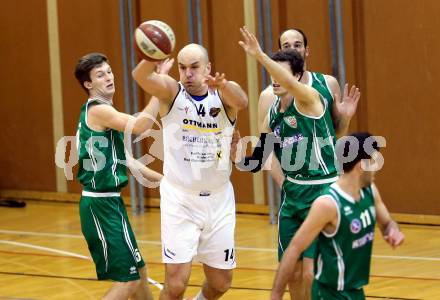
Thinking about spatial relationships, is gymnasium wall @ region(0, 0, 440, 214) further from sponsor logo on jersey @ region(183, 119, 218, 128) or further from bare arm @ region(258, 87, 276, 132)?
sponsor logo on jersey @ region(183, 119, 218, 128)

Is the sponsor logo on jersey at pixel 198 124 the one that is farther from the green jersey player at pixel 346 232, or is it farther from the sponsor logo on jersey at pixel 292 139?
the green jersey player at pixel 346 232

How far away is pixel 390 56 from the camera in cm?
1315

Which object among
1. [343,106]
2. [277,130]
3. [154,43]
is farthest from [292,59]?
[154,43]

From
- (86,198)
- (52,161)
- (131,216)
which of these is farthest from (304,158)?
(52,161)

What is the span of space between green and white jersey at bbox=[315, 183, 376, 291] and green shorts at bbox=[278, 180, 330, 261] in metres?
1.81

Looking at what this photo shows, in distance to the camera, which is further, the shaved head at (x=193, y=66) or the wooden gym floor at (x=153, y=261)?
the wooden gym floor at (x=153, y=261)

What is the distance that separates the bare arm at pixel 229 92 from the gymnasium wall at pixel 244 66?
198 inches

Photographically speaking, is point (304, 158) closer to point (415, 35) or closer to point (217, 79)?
point (217, 79)

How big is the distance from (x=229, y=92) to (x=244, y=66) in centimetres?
615

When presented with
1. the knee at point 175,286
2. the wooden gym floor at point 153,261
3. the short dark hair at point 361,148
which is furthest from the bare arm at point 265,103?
the short dark hair at point 361,148

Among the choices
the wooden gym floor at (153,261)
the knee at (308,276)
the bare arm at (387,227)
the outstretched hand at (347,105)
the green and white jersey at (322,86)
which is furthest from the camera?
the wooden gym floor at (153,261)

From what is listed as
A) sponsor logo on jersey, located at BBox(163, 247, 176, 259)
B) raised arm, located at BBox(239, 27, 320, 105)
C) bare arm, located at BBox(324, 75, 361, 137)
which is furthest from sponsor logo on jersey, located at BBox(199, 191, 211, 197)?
bare arm, located at BBox(324, 75, 361, 137)

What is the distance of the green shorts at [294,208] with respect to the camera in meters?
8.55

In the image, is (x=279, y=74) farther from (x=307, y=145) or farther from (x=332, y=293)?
(x=332, y=293)
